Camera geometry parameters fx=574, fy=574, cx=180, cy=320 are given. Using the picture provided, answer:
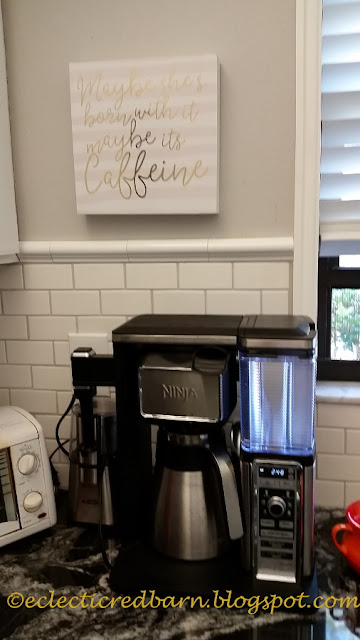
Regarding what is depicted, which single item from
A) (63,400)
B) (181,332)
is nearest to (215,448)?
(181,332)

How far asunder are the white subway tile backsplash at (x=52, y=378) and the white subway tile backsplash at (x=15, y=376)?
2 centimetres

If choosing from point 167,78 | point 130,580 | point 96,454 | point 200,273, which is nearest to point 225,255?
point 200,273

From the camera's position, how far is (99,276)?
1218 millimetres

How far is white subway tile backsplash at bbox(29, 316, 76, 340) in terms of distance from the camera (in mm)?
1249

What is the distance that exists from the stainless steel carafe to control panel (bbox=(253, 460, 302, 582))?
5 centimetres

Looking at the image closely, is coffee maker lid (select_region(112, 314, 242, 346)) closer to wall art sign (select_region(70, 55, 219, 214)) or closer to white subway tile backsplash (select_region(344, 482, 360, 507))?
wall art sign (select_region(70, 55, 219, 214))

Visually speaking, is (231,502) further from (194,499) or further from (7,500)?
(7,500)

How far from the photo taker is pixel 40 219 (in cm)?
122

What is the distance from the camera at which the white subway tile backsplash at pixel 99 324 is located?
48.4 inches

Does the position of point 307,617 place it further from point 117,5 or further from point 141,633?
point 117,5

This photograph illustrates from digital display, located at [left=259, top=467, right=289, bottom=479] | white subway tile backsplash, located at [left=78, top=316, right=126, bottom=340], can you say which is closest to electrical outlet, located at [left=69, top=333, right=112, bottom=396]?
white subway tile backsplash, located at [left=78, top=316, right=126, bottom=340]

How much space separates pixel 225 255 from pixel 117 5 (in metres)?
0.53

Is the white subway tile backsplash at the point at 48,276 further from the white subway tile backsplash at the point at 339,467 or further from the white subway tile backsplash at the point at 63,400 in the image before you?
the white subway tile backsplash at the point at 339,467

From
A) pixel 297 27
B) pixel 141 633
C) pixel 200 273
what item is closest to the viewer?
pixel 141 633
